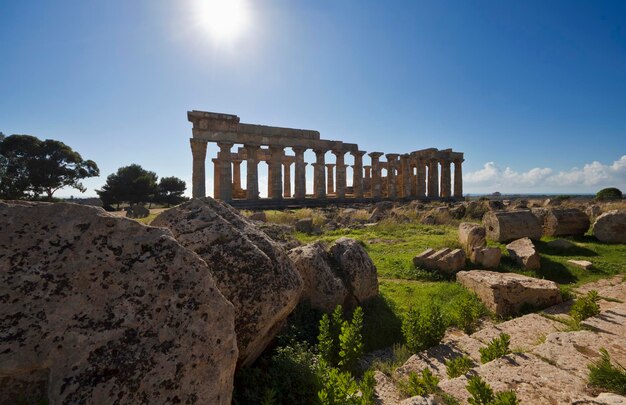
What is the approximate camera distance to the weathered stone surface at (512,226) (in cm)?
956

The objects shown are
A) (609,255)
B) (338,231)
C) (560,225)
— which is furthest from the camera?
(338,231)

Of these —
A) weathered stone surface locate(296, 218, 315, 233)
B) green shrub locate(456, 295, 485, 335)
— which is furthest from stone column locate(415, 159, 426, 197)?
green shrub locate(456, 295, 485, 335)

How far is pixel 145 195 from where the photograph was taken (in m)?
38.2

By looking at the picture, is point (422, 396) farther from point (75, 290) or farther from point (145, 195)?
point (145, 195)

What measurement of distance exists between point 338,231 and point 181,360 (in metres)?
12.2

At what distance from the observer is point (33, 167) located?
3262 centimetres

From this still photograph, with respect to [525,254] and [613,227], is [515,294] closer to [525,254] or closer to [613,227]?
[525,254]

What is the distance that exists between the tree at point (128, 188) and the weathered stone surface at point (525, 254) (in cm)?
3906

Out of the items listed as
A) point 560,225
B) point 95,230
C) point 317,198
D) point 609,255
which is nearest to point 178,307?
point 95,230

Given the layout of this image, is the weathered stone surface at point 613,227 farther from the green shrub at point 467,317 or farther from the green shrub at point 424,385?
the green shrub at point 424,385

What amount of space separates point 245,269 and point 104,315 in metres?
1.28

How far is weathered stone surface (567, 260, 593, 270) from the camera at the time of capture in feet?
24.6

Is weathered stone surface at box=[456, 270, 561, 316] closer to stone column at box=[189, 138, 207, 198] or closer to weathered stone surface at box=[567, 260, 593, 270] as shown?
weathered stone surface at box=[567, 260, 593, 270]

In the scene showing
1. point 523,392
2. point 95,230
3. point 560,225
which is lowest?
point 523,392
